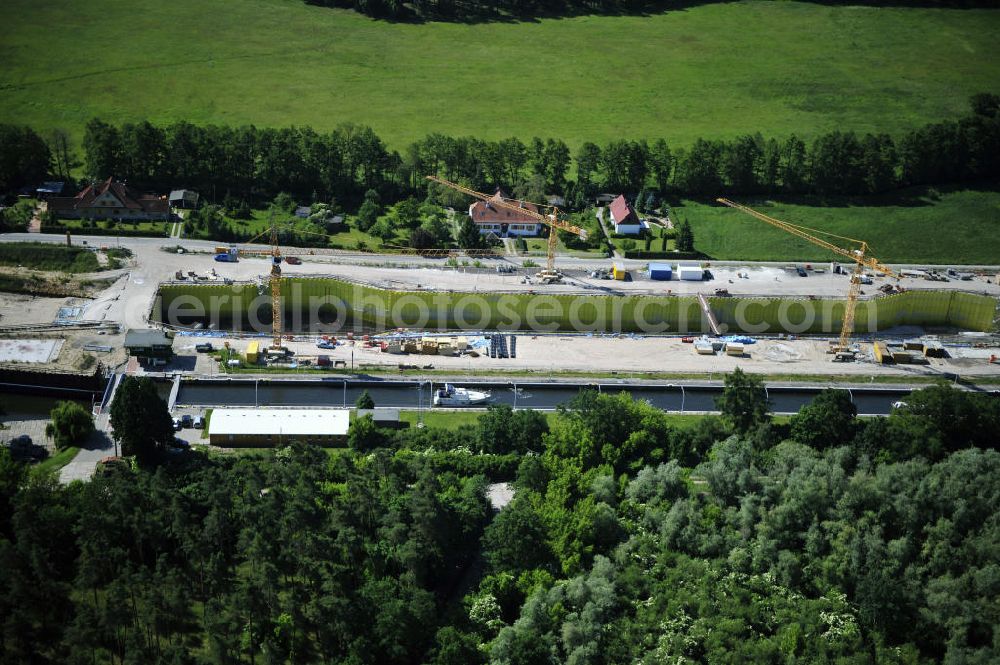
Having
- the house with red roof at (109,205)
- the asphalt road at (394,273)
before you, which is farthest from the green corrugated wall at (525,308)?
Answer: the house with red roof at (109,205)

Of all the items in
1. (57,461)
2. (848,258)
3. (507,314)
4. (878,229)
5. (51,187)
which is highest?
(51,187)

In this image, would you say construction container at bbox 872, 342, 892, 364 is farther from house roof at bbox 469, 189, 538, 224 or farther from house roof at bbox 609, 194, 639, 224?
house roof at bbox 469, 189, 538, 224

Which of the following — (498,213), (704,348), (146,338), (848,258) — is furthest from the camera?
(848,258)

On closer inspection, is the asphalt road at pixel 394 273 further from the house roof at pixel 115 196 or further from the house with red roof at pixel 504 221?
the house with red roof at pixel 504 221

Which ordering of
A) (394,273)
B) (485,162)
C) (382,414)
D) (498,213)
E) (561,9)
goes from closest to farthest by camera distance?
(382,414), (394,273), (498,213), (485,162), (561,9)

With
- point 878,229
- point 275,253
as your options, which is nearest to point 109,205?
point 275,253

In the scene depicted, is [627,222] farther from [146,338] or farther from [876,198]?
[146,338]
